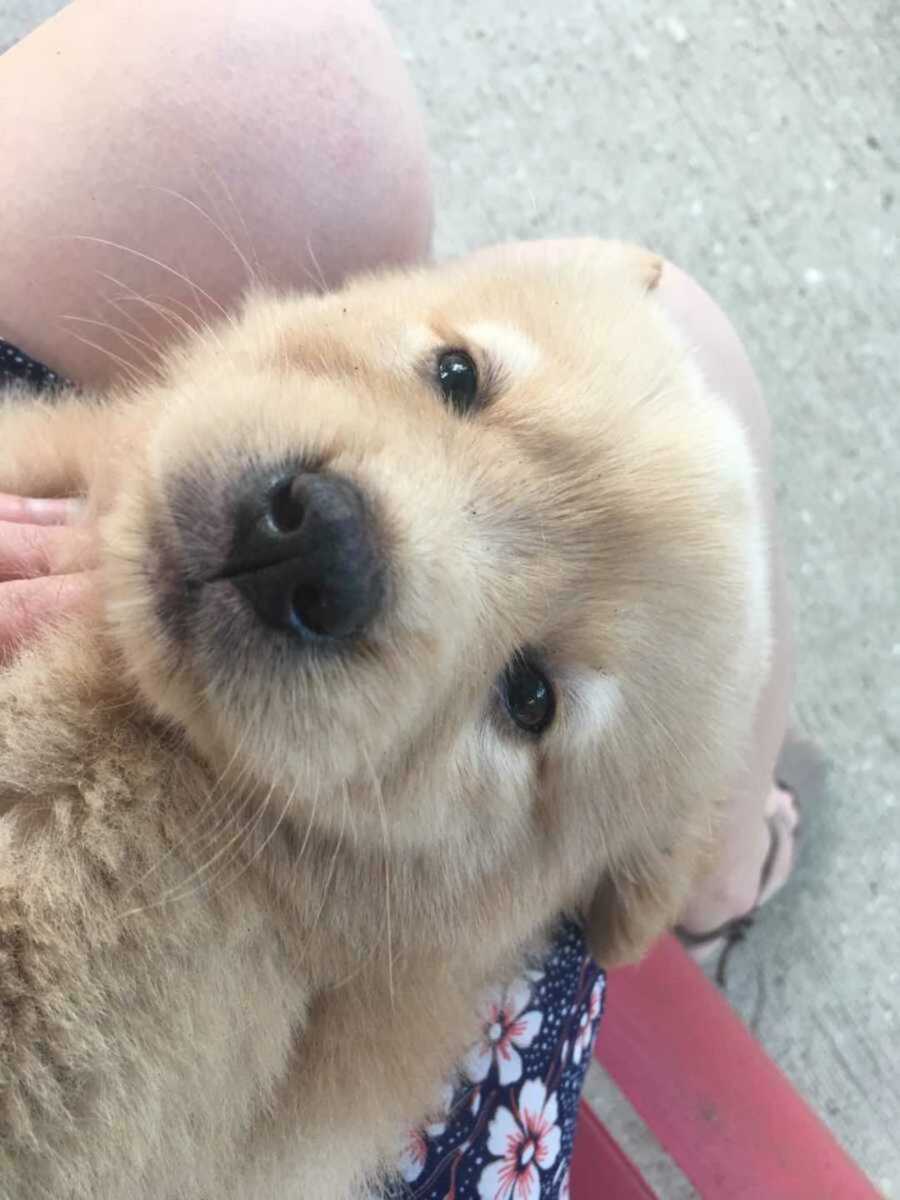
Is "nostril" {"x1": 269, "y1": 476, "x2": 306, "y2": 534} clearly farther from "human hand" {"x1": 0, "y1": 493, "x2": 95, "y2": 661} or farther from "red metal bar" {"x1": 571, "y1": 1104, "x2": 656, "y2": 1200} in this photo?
"red metal bar" {"x1": 571, "y1": 1104, "x2": 656, "y2": 1200}

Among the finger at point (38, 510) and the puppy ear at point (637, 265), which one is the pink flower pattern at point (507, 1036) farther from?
the puppy ear at point (637, 265)

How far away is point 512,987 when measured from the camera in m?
1.60

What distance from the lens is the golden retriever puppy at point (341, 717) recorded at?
3.46 feet

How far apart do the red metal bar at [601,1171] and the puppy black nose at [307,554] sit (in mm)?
1553

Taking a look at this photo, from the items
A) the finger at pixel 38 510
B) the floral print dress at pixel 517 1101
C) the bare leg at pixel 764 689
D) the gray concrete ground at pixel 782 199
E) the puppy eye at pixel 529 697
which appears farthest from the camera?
the gray concrete ground at pixel 782 199

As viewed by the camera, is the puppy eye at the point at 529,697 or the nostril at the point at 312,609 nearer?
the nostril at the point at 312,609

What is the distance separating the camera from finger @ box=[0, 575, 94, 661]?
1.25m

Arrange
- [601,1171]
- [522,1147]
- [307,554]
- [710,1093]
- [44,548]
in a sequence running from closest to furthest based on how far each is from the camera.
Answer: [307,554] → [44,548] → [522,1147] → [710,1093] → [601,1171]

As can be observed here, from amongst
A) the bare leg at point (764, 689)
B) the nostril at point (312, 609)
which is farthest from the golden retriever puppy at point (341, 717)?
the bare leg at point (764, 689)

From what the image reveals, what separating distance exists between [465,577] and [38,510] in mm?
625

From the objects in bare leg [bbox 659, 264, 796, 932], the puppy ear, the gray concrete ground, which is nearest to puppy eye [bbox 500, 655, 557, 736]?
bare leg [bbox 659, 264, 796, 932]

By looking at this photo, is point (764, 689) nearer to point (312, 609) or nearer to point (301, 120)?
point (312, 609)

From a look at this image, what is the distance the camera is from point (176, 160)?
1.60 metres

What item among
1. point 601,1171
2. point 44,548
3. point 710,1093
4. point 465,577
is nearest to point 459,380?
point 465,577
